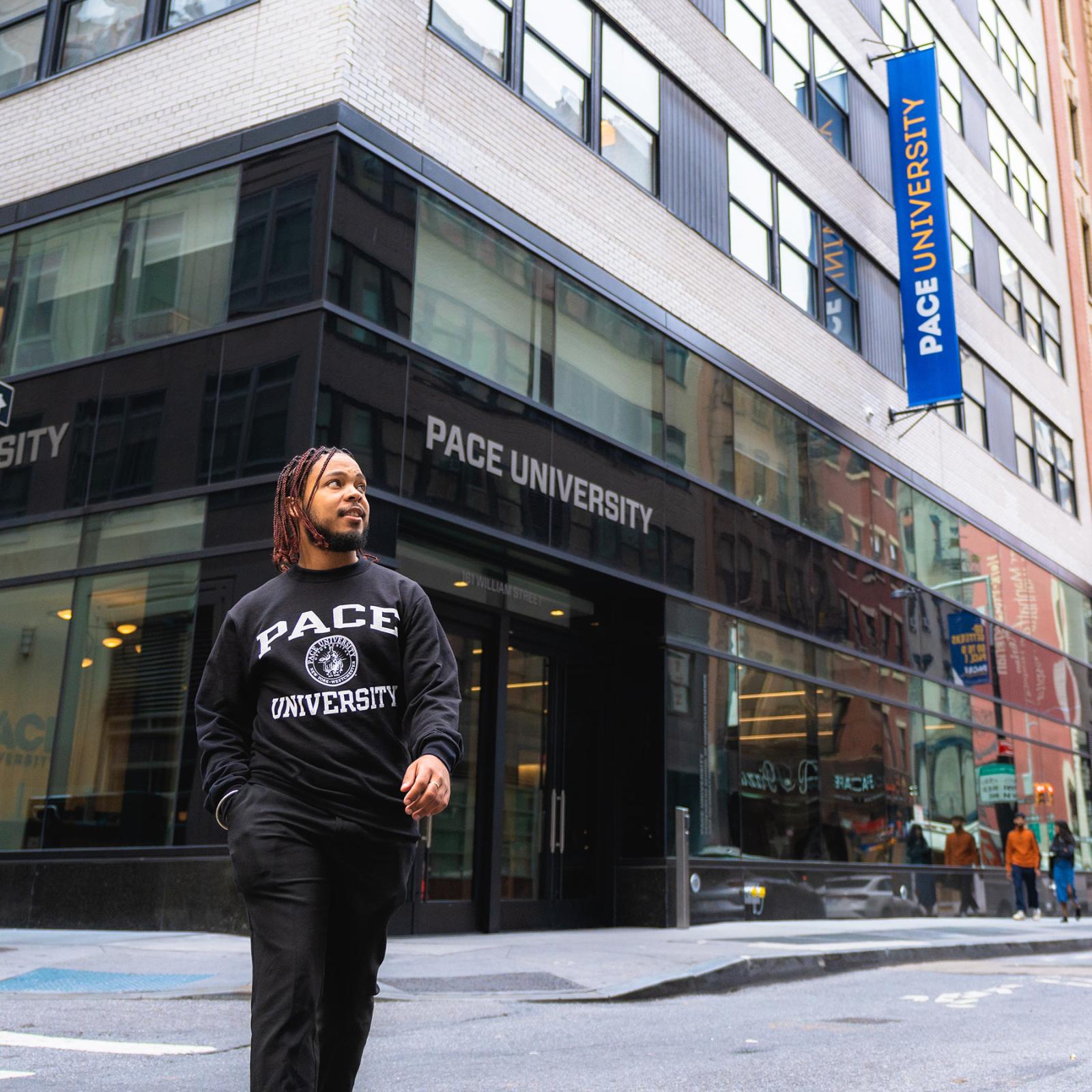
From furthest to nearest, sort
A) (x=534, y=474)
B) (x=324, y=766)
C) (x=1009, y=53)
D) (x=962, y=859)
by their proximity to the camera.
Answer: (x=1009, y=53), (x=962, y=859), (x=534, y=474), (x=324, y=766)

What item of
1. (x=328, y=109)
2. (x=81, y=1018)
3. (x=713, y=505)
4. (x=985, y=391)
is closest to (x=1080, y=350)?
(x=985, y=391)

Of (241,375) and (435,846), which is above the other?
(241,375)

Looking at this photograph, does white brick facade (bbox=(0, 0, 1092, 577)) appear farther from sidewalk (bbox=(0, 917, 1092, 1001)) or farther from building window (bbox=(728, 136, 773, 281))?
sidewalk (bbox=(0, 917, 1092, 1001))

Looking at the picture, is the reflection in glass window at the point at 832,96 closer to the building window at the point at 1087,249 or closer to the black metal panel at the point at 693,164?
the black metal panel at the point at 693,164

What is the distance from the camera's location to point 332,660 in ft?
10.2

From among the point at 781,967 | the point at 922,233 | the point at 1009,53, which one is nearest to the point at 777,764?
the point at 781,967

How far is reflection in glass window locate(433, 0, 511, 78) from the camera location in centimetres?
1263

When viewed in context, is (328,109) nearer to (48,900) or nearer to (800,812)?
(48,900)

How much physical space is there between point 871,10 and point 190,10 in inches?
553

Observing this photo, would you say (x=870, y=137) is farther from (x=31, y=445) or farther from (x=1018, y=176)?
(x=31, y=445)

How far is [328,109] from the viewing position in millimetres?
11195

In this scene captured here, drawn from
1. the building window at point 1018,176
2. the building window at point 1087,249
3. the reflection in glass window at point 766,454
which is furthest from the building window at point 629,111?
the building window at point 1087,249

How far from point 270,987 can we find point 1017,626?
942 inches

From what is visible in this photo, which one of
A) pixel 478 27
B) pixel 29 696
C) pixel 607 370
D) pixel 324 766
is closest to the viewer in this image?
pixel 324 766
